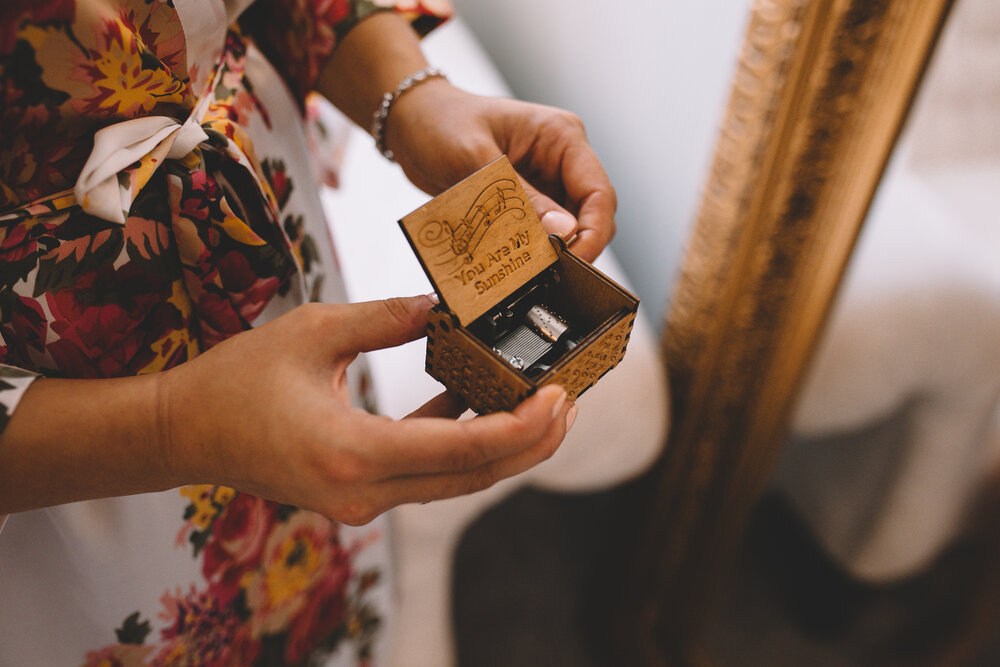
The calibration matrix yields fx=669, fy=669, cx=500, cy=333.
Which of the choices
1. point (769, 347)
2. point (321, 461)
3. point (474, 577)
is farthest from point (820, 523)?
point (321, 461)

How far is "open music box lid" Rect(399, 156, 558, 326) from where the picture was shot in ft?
1.15

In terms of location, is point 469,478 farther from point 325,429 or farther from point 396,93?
point 396,93

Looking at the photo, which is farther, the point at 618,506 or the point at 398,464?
the point at 618,506

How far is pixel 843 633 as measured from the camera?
3.33 feet

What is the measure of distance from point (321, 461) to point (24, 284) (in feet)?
0.64

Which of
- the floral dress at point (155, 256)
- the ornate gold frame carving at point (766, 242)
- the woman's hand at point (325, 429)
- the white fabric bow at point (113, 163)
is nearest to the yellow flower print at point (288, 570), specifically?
the floral dress at point (155, 256)

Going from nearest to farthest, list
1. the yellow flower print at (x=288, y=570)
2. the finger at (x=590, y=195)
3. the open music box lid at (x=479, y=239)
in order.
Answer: the open music box lid at (x=479, y=239)
the finger at (x=590, y=195)
the yellow flower print at (x=288, y=570)

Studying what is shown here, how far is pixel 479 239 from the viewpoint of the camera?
37 centimetres

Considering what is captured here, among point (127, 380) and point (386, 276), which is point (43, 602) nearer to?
point (127, 380)

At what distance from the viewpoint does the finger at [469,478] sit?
390 mm

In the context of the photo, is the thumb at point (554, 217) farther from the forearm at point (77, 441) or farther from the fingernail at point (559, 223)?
the forearm at point (77, 441)

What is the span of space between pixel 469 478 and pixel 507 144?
0.27m

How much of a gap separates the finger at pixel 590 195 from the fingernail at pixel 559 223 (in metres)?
0.02

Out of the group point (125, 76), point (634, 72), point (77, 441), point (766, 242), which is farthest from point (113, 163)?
point (766, 242)
